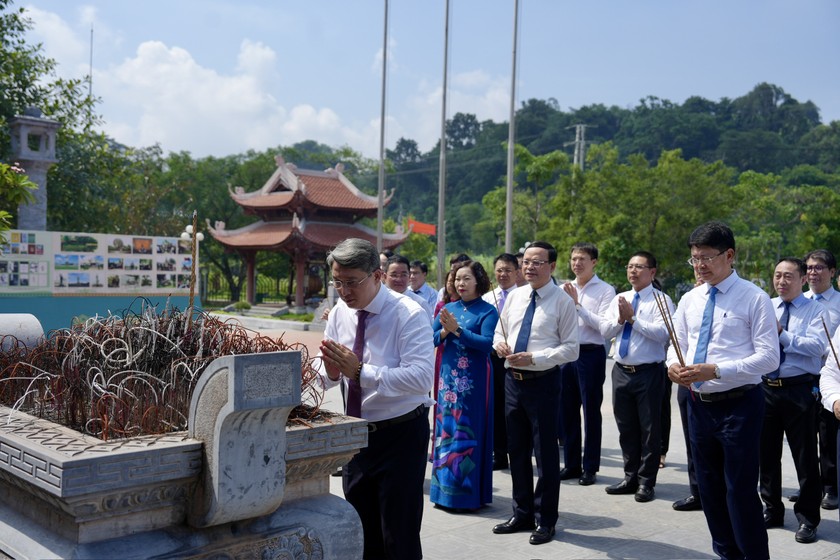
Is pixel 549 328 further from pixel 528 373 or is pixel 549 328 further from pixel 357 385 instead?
pixel 357 385

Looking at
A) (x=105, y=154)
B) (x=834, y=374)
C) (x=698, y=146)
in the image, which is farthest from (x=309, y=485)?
(x=698, y=146)

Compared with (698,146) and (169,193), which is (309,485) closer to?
(169,193)

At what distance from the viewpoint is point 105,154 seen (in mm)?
17531

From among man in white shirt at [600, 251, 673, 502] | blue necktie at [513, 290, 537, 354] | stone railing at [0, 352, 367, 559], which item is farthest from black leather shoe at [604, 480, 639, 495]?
stone railing at [0, 352, 367, 559]

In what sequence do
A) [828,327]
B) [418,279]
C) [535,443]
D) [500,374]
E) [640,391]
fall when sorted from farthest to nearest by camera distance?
1. [418,279]
2. [500,374]
3. [640,391]
4. [828,327]
5. [535,443]

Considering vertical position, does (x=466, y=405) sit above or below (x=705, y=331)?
below

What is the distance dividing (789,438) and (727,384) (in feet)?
4.59

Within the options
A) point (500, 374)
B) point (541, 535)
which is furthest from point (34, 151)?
point (541, 535)

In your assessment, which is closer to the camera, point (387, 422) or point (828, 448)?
point (387, 422)

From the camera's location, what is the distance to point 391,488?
290 centimetres

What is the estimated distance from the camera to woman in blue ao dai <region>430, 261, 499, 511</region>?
15.6ft

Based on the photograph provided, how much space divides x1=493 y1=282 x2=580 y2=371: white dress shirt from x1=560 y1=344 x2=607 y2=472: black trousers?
41.9 inches

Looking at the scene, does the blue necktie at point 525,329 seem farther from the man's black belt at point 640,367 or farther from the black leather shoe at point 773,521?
the black leather shoe at point 773,521

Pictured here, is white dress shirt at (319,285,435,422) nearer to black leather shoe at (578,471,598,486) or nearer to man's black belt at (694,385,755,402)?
man's black belt at (694,385,755,402)
